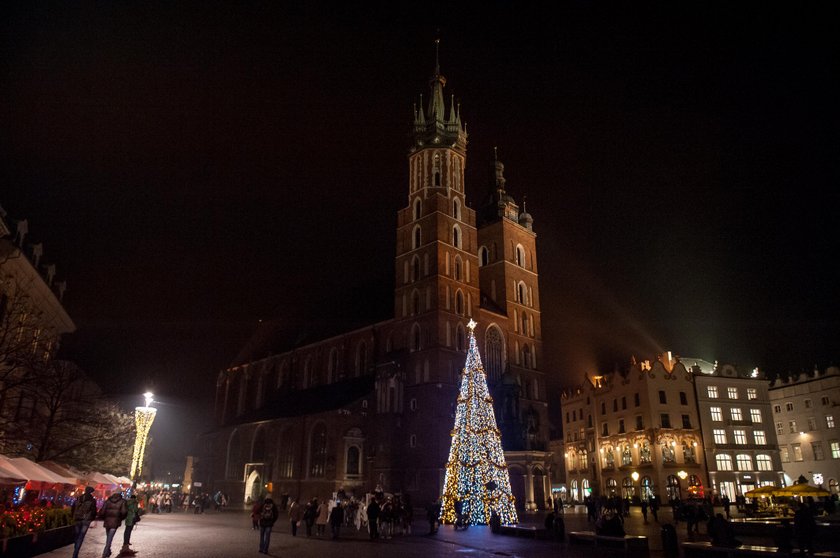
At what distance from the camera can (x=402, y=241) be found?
2142 inches

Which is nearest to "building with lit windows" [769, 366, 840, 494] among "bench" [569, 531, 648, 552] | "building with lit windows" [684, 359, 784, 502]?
"building with lit windows" [684, 359, 784, 502]

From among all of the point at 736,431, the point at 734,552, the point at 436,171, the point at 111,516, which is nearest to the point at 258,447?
the point at 436,171

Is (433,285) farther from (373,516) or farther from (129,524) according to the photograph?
(129,524)

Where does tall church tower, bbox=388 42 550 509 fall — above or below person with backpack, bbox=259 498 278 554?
above

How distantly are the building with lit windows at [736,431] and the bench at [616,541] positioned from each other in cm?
3723

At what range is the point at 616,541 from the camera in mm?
17703

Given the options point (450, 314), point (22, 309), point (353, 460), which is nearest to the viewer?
point (22, 309)

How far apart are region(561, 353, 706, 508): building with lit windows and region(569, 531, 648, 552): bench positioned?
32.3m

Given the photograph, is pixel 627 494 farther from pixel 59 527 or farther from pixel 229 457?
pixel 59 527

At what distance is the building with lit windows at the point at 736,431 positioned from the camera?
51562mm

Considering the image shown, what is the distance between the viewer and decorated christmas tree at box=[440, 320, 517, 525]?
2702 centimetres

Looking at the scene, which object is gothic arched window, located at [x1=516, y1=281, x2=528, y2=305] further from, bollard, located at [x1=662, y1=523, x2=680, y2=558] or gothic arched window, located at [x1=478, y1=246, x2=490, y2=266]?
bollard, located at [x1=662, y1=523, x2=680, y2=558]

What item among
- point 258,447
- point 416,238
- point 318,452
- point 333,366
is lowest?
point 318,452

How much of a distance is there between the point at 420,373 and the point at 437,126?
24537 millimetres
